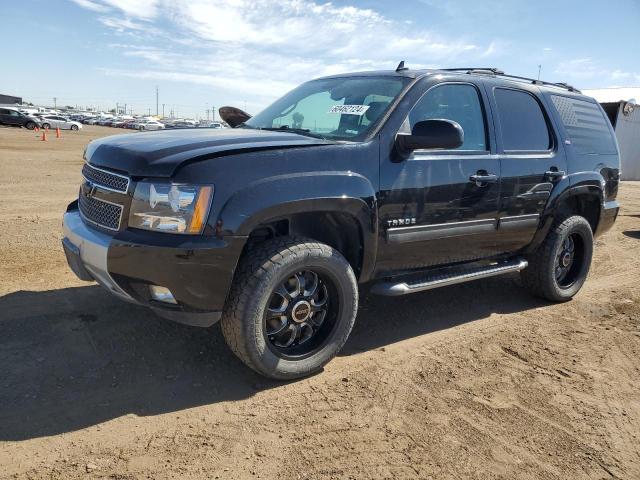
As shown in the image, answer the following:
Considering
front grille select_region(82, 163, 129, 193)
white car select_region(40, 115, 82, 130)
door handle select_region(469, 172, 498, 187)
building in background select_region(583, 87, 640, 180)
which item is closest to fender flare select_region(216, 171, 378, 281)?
front grille select_region(82, 163, 129, 193)

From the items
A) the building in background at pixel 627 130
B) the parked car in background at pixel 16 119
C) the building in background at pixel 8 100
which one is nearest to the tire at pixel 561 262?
the building in background at pixel 627 130

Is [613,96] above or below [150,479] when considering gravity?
above

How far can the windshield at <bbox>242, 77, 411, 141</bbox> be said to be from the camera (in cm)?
367

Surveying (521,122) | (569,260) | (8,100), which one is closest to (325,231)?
(521,122)

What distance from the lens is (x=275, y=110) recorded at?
4516mm

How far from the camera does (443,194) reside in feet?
12.5

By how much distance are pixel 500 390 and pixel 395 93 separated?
83.9 inches

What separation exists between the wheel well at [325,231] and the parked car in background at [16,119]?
47582 mm

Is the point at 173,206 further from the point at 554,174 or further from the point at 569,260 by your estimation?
the point at 569,260

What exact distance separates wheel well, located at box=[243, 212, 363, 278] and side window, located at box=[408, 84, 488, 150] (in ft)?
3.10

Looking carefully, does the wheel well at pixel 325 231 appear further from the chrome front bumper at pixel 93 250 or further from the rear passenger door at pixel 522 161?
the rear passenger door at pixel 522 161

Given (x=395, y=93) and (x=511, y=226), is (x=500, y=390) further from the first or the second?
(x=395, y=93)

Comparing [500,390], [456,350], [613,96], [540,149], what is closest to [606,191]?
[540,149]

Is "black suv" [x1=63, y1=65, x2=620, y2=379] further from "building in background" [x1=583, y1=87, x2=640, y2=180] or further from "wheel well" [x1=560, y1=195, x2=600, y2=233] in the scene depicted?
"building in background" [x1=583, y1=87, x2=640, y2=180]
